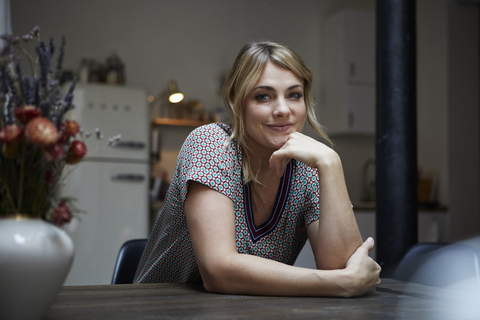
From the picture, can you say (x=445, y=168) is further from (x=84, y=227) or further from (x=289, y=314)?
(x=289, y=314)

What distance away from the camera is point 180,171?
137 centimetres

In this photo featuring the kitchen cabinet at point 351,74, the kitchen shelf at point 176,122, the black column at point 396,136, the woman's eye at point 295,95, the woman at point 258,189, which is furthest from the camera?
the kitchen cabinet at point 351,74

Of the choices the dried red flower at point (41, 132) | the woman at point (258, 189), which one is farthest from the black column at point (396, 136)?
the dried red flower at point (41, 132)

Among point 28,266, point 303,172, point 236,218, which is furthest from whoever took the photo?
point 303,172

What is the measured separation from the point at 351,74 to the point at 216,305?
13.6 ft

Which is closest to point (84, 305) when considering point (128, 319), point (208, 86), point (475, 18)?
point (128, 319)

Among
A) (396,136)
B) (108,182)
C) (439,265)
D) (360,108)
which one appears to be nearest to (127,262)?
(439,265)

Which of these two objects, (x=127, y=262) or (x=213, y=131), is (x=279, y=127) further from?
(x=127, y=262)

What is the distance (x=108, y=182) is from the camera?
3.69 meters

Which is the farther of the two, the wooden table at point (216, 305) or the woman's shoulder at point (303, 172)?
the woman's shoulder at point (303, 172)

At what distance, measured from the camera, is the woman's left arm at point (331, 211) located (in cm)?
125

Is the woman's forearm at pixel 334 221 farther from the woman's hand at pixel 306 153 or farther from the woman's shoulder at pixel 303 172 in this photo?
the woman's shoulder at pixel 303 172

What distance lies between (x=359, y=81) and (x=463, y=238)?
6.14 ft

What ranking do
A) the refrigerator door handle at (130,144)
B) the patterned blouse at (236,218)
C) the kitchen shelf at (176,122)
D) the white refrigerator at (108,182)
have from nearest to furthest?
the patterned blouse at (236,218) → the white refrigerator at (108,182) → the refrigerator door handle at (130,144) → the kitchen shelf at (176,122)
